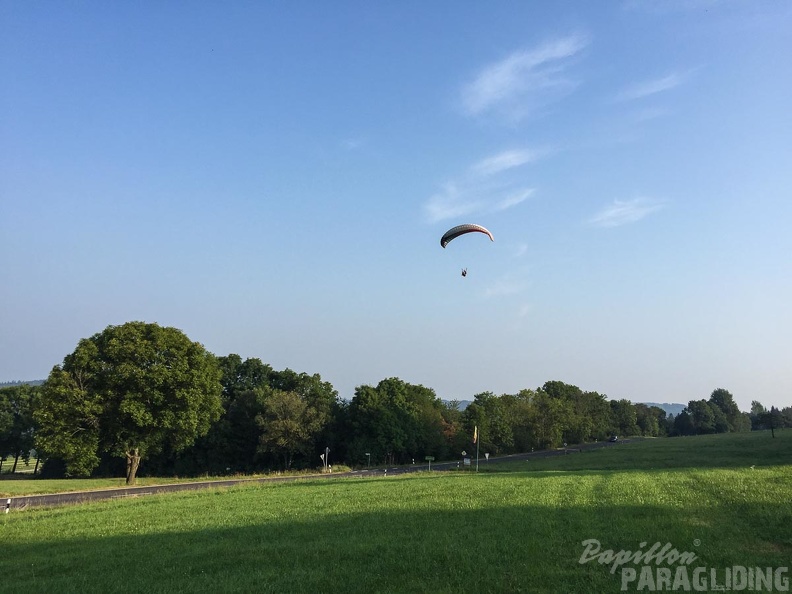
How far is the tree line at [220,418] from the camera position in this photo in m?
57.1

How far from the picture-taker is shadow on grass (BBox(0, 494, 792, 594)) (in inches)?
472

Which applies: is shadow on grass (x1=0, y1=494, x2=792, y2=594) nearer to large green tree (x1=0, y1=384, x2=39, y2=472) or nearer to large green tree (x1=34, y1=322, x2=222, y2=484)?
large green tree (x1=34, y1=322, x2=222, y2=484)

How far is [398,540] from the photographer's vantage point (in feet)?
52.4

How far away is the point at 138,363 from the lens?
59.1 meters

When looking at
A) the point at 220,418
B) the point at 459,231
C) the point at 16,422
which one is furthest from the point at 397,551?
the point at 16,422

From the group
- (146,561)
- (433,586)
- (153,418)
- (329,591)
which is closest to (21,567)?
(146,561)

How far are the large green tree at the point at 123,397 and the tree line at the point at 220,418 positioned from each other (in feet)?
0.39

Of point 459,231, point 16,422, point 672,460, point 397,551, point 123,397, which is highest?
point 459,231

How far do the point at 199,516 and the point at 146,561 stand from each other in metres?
9.30

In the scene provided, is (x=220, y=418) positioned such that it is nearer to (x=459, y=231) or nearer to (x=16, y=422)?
(x=16, y=422)

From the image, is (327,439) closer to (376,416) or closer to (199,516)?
(376,416)

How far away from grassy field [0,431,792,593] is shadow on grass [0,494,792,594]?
0.16ft

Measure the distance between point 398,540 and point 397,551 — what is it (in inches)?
55.9

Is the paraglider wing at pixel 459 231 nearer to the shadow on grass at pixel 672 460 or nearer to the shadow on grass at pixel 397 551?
the shadow on grass at pixel 397 551
